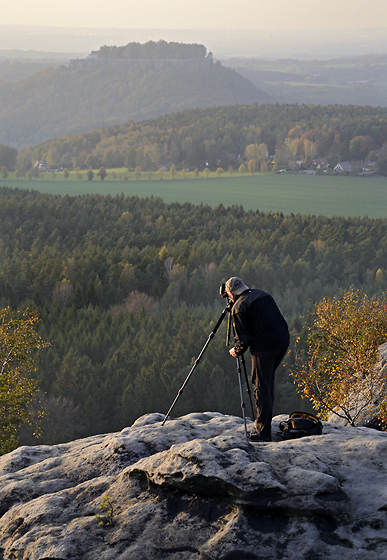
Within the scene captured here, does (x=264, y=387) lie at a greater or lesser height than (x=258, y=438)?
greater

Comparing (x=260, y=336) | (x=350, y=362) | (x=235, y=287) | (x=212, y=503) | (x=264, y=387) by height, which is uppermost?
(x=235, y=287)

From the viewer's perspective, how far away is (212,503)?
9.95 meters

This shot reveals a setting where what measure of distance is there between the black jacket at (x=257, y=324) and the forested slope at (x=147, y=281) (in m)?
50.4

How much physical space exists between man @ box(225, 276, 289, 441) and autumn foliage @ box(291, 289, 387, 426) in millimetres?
8595

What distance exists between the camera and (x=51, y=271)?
11394 cm

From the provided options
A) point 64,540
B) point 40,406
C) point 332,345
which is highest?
point 64,540

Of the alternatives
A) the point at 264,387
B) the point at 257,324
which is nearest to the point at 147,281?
the point at 264,387

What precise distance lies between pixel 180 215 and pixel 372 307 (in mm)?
148460

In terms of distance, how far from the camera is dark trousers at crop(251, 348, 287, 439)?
40.3 feet

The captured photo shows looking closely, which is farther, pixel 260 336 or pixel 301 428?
pixel 301 428

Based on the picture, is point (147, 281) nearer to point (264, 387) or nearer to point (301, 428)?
point (301, 428)

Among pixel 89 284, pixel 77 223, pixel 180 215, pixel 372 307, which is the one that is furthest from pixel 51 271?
pixel 372 307

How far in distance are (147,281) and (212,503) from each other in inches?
4484

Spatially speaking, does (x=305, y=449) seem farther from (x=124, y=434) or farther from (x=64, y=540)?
(x=64, y=540)
